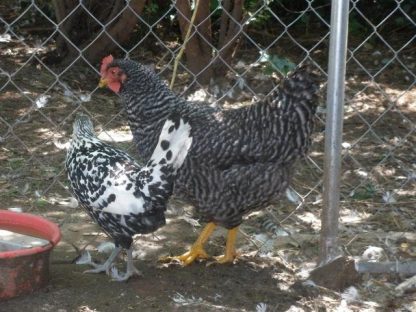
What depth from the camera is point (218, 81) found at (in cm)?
487

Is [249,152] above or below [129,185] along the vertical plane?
above

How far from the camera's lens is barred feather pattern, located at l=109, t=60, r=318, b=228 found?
275 centimetres

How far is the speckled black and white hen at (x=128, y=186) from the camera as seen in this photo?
98.8 inches

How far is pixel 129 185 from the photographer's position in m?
2.56

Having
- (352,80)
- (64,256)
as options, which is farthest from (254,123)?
(352,80)

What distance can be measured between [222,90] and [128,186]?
7.68 ft

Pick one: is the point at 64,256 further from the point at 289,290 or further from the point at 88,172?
the point at 289,290

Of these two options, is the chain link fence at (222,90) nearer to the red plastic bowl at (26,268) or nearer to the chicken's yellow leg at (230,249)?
the chicken's yellow leg at (230,249)

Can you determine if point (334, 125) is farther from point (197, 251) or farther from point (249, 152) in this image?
point (197, 251)

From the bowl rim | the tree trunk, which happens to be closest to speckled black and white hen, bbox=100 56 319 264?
the bowl rim

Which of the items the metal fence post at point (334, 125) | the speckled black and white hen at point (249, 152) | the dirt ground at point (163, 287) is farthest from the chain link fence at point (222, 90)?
the metal fence post at point (334, 125)

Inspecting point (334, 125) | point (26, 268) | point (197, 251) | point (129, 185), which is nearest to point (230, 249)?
point (197, 251)

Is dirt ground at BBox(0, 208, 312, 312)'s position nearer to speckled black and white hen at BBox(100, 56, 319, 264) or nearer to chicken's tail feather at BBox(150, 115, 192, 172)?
speckled black and white hen at BBox(100, 56, 319, 264)

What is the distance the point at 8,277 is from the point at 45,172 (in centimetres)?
142
